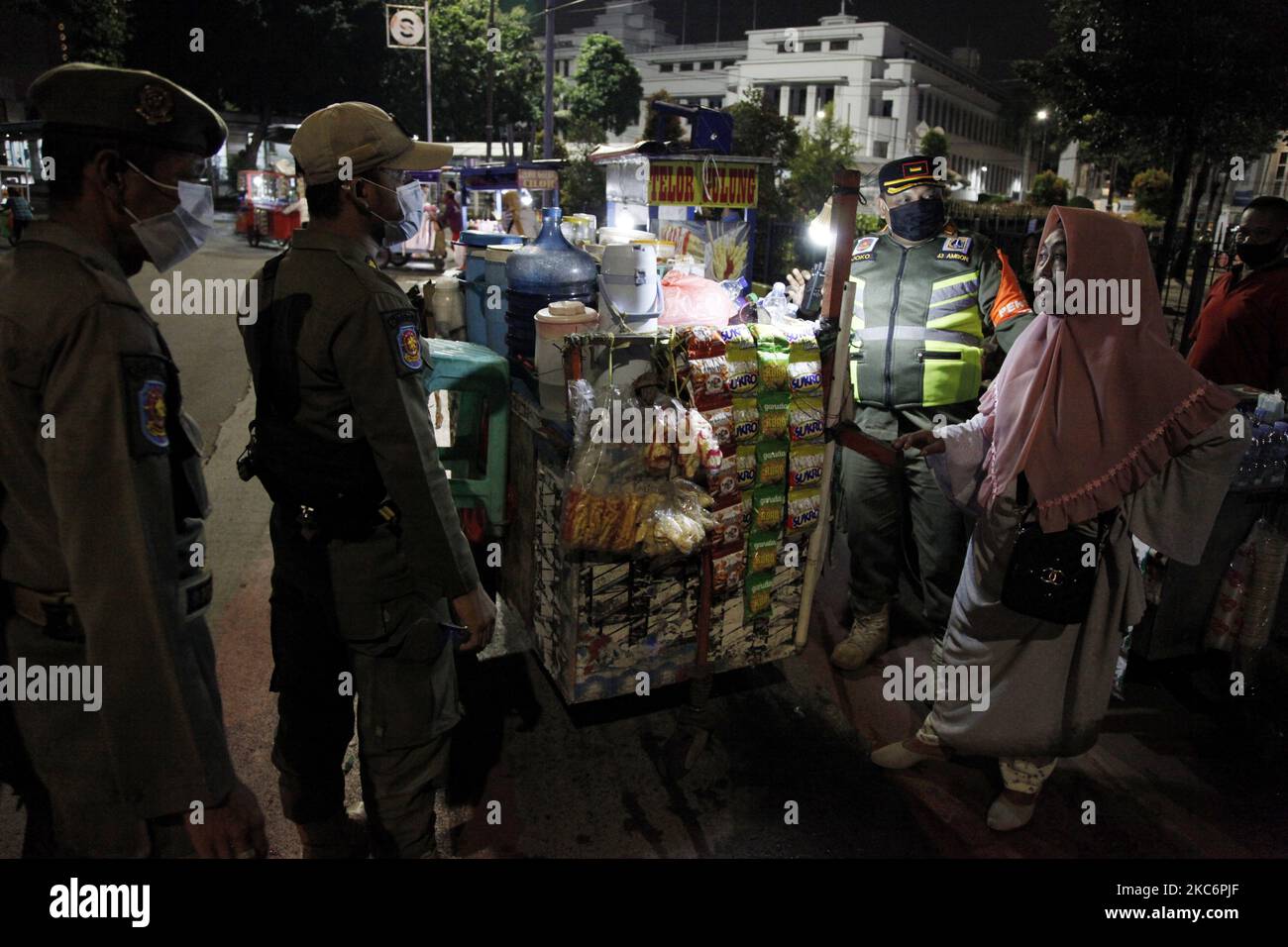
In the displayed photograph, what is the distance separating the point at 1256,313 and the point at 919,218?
95.2 inches

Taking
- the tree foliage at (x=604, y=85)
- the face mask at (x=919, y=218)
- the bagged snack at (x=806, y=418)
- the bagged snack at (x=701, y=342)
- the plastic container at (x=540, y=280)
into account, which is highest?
the tree foliage at (x=604, y=85)

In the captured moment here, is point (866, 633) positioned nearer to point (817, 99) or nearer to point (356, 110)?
point (356, 110)

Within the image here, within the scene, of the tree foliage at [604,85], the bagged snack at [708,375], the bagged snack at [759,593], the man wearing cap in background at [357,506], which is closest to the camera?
the man wearing cap in background at [357,506]

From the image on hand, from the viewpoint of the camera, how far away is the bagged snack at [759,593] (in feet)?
11.0

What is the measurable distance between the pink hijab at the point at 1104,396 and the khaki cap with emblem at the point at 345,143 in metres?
2.18

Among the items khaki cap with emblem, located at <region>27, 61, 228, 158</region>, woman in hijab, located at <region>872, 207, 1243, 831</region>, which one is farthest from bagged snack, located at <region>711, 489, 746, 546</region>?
khaki cap with emblem, located at <region>27, 61, 228, 158</region>

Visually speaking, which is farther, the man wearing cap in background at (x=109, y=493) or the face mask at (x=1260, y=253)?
the face mask at (x=1260, y=253)

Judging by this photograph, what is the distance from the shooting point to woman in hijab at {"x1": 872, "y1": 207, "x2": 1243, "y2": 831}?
272 cm

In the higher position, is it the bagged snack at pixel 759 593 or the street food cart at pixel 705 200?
the street food cart at pixel 705 200

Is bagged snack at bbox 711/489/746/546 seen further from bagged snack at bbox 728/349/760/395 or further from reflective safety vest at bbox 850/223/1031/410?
reflective safety vest at bbox 850/223/1031/410

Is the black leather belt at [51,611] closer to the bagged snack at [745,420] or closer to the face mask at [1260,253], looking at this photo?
the bagged snack at [745,420]

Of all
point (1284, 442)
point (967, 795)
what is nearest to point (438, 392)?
point (967, 795)

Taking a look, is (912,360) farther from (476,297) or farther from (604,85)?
(604,85)

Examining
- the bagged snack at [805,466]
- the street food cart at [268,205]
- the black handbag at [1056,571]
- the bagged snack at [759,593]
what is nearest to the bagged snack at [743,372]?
the bagged snack at [805,466]
